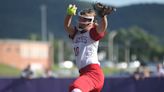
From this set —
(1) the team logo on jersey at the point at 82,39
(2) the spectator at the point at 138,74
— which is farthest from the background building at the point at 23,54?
(1) the team logo on jersey at the point at 82,39

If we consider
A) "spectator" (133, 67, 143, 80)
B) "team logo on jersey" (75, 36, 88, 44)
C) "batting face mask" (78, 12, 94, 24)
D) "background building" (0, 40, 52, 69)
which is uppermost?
"batting face mask" (78, 12, 94, 24)

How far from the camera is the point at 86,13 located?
981cm

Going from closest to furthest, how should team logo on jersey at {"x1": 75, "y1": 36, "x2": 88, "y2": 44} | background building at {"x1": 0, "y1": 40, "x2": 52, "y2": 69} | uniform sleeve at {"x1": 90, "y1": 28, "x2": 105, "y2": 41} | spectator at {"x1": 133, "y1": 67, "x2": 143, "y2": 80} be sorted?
uniform sleeve at {"x1": 90, "y1": 28, "x2": 105, "y2": 41} < team logo on jersey at {"x1": 75, "y1": 36, "x2": 88, "y2": 44} < spectator at {"x1": 133, "y1": 67, "x2": 143, "y2": 80} < background building at {"x1": 0, "y1": 40, "x2": 52, "y2": 69}

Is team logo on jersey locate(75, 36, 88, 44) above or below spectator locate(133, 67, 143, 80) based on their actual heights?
above

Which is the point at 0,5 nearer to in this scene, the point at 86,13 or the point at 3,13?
the point at 3,13

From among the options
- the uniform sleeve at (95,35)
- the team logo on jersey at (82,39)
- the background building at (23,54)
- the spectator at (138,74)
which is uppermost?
the uniform sleeve at (95,35)

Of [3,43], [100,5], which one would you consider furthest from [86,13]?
[3,43]

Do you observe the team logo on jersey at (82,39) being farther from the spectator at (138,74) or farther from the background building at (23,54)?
the background building at (23,54)

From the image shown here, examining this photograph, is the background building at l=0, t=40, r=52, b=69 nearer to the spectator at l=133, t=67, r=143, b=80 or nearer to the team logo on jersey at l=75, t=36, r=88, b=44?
the spectator at l=133, t=67, r=143, b=80

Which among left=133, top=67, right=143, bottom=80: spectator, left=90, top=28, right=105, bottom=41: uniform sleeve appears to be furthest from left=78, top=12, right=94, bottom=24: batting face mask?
left=133, top=67, right=143, bottom=80: spectator

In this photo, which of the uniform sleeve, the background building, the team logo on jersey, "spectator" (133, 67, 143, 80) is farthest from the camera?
the background building

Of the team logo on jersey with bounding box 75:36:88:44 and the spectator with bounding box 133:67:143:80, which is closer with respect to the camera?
the team logo on jersey with bounding box 75:36:88:44

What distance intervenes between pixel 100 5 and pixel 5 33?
17004 cm

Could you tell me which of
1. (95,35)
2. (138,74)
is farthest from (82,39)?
(138,74)
